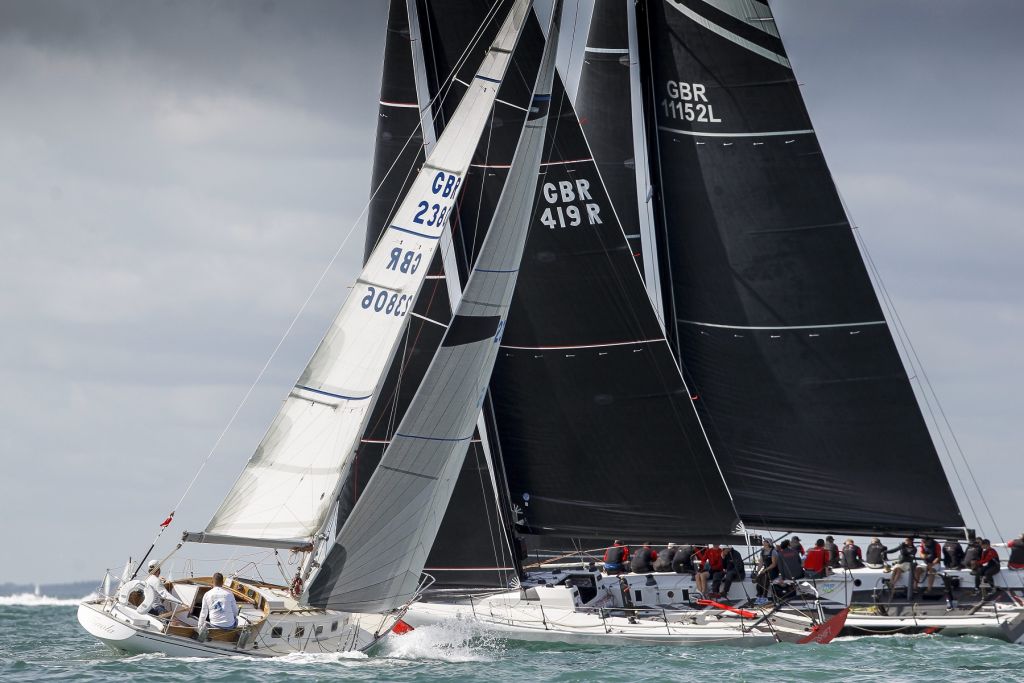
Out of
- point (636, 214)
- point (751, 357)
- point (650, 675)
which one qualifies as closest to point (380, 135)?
point (636, 214)

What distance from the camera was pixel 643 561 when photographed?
86.3ft

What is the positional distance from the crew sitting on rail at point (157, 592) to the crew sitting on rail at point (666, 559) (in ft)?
29.6

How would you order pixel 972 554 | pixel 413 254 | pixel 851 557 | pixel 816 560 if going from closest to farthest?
pixel 413 254
pixel 972 554
pixel 816 560
pixel 851 557

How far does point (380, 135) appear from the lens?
94.2 feet

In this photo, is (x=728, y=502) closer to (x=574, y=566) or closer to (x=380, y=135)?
(x=574, y=566)

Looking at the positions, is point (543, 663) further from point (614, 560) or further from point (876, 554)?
point (876, 554)

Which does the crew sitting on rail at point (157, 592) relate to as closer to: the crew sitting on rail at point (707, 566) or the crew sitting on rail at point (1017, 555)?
the crew sitting on rail at point (707, 566)

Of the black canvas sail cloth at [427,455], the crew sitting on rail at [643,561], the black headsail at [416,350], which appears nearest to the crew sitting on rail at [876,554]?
the crew sitting on rail at [643,561]

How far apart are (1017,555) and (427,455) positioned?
11.8 meters

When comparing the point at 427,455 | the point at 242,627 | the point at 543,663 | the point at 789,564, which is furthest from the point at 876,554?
the point at 242,627

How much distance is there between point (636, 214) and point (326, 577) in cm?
1227

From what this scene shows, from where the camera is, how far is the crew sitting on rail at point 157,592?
20844 millimetres

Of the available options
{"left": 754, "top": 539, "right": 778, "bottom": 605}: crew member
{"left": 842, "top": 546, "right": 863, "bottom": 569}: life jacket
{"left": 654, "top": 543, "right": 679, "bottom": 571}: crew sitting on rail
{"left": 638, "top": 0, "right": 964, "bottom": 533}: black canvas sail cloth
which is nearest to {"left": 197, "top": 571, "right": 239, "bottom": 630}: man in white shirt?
{"left": 654, "top": 543, "right": 679, "bottom": 571}: crew sitting on rail

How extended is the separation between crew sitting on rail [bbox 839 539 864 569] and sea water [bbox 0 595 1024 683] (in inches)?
84.0
